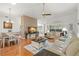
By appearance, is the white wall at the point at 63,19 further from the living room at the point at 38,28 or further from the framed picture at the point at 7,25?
the framed picture at the point at 7,25

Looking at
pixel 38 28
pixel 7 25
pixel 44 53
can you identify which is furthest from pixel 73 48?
pixel 7 25

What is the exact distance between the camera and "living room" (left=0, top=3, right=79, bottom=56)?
1.57 meters

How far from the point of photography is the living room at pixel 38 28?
1.57m

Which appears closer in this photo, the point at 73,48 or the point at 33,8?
the point at 73,48

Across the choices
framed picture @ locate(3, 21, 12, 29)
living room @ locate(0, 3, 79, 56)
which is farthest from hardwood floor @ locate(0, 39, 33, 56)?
framed picture @ locate(3, 21, 12, 29)

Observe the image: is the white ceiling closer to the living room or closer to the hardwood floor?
the living room

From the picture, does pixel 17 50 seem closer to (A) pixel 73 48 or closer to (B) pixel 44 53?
(B) pixel 44 53

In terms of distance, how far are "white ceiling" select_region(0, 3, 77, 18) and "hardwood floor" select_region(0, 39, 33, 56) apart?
19.2 inches

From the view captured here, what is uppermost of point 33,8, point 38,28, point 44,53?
point 33,8

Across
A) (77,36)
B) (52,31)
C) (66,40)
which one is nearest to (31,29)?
(52,31)

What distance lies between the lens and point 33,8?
5.22ft

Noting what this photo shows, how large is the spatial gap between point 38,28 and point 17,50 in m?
0.51

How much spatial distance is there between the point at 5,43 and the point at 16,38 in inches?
7.8

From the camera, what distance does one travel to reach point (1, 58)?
1.55 meters
